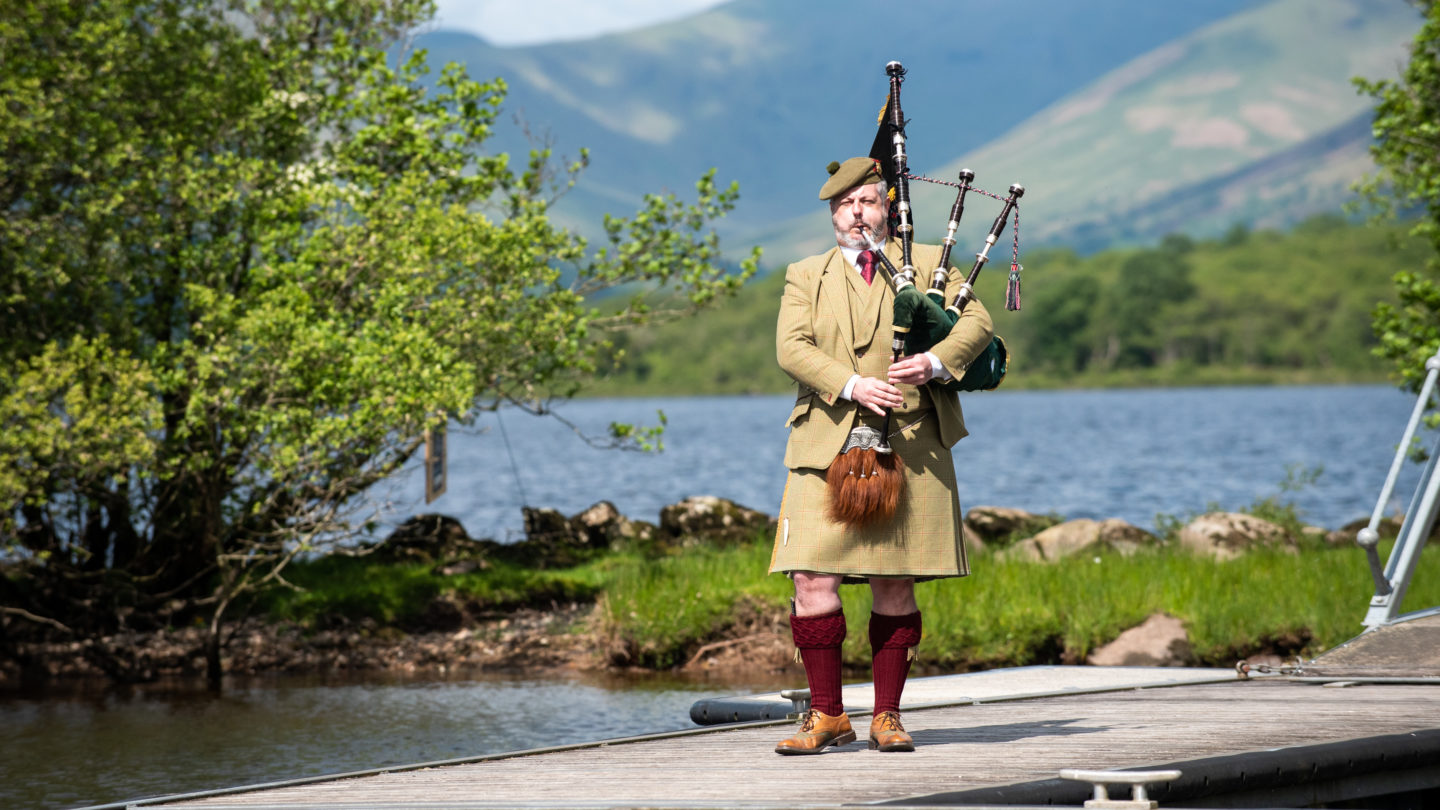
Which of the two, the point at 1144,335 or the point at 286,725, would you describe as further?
the point at 1144,335

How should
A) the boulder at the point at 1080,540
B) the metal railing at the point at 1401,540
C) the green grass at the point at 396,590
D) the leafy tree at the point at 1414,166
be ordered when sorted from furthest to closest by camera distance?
the boulder at the point at 1080,540, the green grass at the point at 396,590, the leafy tree at the point at 1414,166, the metal railing at the point at 1401,540

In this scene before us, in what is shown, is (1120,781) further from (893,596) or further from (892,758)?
(893,596)

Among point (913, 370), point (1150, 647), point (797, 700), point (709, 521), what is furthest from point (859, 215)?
point (709, 521)

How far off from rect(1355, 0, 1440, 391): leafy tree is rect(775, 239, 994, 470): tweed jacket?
1126cm

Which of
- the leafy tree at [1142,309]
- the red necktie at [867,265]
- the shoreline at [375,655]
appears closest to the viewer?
the red necktie at [867,265]

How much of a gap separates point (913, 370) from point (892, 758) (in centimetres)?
157

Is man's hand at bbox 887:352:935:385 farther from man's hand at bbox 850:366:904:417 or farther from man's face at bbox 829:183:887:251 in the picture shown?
man's face at bbox 829:183:887:251

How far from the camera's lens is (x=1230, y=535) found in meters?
18.6

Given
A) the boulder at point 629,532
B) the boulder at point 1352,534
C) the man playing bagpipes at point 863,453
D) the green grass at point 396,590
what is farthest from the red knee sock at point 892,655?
the boulder at point 1352,534

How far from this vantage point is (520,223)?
15.9m

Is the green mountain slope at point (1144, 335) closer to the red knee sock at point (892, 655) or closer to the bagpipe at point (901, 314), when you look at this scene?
the bagpipe at point (901, 314)

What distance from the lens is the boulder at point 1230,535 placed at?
18234 mm

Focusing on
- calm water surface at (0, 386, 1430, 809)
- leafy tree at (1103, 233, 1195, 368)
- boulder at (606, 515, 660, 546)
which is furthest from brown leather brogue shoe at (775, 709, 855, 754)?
leafy tree at (1103, 233, 1195, 368)

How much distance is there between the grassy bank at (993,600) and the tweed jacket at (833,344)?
850cm
